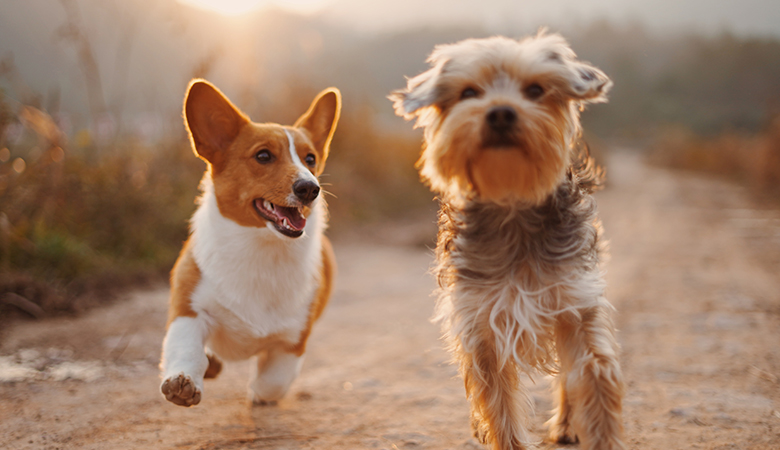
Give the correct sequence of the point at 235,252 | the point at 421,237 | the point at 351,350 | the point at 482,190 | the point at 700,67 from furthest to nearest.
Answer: the point at 700,67 → the point at 421,237 → the point at 351,350 → the point at 235,252 → the point at 482,190

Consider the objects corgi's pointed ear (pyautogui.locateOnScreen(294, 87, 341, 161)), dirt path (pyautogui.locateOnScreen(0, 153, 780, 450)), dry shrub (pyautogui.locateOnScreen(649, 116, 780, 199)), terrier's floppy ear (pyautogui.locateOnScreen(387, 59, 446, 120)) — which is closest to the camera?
terrier's floppy ear (pyautogui.locateOnScreen(387, 59, 446, 120))

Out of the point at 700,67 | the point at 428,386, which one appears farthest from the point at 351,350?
the point at 700,67

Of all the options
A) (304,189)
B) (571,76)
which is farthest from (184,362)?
(571,76)

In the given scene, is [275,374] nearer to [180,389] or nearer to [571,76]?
[180,389]

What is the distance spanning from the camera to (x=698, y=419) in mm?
3273

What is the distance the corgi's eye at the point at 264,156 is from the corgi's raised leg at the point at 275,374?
1.21 metres

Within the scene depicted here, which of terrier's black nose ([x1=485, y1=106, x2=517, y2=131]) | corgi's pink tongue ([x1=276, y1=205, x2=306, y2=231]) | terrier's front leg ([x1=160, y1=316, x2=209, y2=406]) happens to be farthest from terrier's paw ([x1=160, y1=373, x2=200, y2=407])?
terrier's black nose ([x1=485, y1=106, x2=517, y2=131])

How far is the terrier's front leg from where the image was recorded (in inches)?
114

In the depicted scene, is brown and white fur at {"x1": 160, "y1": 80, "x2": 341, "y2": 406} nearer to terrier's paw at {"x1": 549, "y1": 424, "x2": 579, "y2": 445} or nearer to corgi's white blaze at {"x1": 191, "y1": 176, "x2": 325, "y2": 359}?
corgi's white blaze at {"x1": 191, "y1": 176, "x2": 325, "y2": 359}

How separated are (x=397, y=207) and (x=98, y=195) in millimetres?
7842

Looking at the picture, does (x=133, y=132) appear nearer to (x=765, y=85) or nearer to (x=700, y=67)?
(x=765, y=85)

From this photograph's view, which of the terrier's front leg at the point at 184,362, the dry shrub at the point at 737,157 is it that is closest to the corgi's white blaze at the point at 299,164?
the terrier's front leg at the point at 184,362

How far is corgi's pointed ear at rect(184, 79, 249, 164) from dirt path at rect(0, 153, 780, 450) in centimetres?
A: 172

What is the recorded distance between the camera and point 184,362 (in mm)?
3027
